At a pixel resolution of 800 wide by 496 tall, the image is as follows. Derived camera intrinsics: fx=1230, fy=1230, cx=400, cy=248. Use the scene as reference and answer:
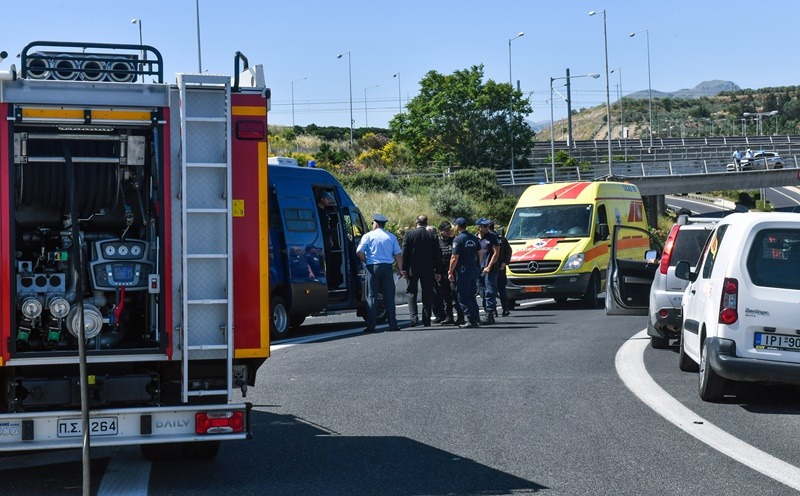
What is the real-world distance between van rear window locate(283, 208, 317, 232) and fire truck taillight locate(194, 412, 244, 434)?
10.2 meters

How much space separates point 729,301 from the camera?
34.3ft

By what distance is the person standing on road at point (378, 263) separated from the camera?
18.7 metres

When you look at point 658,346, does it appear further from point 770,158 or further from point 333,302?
point 770,158

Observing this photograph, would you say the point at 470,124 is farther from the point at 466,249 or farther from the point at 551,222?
the point at 466,249

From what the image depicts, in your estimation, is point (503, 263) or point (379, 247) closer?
point (379, 247)

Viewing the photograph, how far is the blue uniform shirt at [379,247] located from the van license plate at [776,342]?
29.1ft

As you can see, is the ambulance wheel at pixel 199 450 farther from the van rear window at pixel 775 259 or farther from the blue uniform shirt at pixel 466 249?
the blue uniform shirt at pixel 466 249

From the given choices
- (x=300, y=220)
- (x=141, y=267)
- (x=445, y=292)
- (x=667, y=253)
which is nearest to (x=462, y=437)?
(x=141, y=267)

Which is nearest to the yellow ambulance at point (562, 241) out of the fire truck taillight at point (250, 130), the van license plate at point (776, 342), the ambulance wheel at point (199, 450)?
the van license plate at point (776, 342)

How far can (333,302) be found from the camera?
1939cm

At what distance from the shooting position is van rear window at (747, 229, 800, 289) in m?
10.4

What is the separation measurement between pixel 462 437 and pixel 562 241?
15810mm

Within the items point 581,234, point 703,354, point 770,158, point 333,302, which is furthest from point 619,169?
point 703,354

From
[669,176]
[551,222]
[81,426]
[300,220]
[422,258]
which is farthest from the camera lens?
[669,176]
